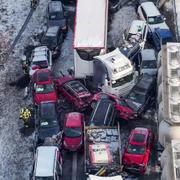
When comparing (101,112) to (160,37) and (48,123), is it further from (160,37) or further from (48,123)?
(160,37)

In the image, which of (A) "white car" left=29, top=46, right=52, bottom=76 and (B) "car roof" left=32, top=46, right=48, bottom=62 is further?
(B) "car roof" left=32, top=46, right=48, bottom=62

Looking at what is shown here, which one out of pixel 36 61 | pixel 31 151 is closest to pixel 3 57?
pixel 36 61

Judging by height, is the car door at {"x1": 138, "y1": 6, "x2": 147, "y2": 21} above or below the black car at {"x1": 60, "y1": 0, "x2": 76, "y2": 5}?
below

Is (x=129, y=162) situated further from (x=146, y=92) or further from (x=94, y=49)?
(x=94, y=49)

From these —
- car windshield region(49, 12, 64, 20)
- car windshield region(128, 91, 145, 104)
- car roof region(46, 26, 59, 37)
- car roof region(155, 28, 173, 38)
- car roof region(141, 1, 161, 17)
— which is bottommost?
car windshield region(128, 91, 145, 104)

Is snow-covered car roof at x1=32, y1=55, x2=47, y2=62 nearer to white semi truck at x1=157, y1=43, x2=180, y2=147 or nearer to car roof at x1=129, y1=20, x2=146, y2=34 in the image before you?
car roof at x1=129, y1=20, x2=146, y2=34

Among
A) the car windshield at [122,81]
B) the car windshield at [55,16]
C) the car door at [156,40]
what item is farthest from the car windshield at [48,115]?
the car windshield at [55,16]

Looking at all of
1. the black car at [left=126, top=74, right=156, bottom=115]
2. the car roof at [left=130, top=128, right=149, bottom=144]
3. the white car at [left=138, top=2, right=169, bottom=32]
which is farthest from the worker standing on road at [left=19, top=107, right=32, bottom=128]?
the white car at [left=138, top=2, right=169, bottom=32]
